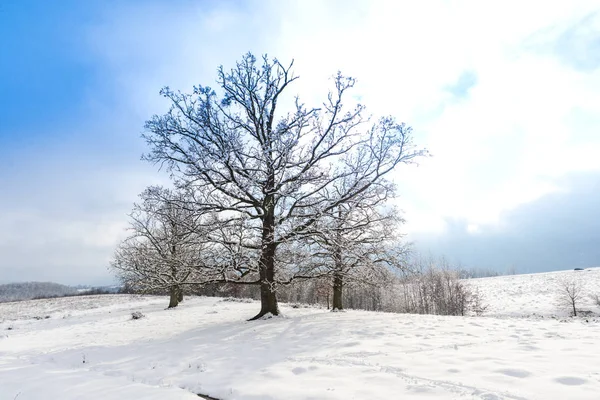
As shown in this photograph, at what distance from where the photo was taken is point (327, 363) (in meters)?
6.99

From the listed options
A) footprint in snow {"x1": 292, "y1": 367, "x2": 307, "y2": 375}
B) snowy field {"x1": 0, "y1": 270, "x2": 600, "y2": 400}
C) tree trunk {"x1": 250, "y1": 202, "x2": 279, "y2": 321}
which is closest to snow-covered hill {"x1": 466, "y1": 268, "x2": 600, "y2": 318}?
snowy field {"x1": 0, "y1": 270, "x2": 600, "y2": 400}

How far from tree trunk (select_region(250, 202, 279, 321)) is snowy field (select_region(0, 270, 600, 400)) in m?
1.71

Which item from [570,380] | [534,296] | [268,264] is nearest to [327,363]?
[570,380]

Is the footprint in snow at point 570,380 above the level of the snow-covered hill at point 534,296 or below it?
above

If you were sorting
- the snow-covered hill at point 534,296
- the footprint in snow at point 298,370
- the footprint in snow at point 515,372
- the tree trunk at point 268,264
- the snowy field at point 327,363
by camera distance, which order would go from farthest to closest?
the snow-covered hill at point 534,296, the tree trunk at point 268,264, the footprint in snow at point 298,370, the footprint in snow at point 515,372, the snowy field at point 327,363

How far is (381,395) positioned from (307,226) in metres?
8.09

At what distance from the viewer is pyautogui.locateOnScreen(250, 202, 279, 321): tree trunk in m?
12.9

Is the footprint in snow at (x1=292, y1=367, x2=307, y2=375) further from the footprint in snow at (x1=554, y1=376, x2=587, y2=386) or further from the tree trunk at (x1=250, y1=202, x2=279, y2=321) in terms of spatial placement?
the tree trunk at (x1=250, y1=202, x2=279, y2=321)

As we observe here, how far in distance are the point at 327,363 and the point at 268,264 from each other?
22.2 ft

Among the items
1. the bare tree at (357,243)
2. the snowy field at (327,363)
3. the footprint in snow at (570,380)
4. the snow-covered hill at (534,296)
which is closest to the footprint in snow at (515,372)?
the snowy field at (327,363)

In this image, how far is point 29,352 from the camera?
1123 cm

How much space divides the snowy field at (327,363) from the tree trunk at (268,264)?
5.62 feet

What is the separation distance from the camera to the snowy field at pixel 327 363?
5.28m

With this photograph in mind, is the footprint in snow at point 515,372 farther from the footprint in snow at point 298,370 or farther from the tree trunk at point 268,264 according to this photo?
the tree trunk at point 268,264
